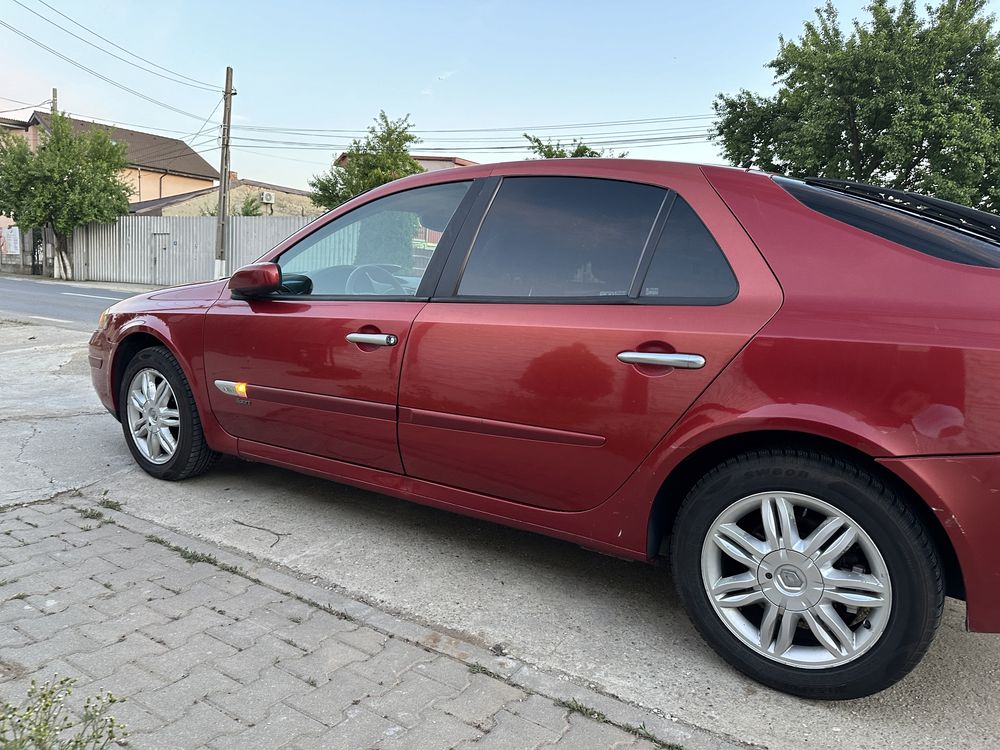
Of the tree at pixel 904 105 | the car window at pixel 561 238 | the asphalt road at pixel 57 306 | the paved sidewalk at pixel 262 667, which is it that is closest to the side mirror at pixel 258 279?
the car window at pixel 561 238

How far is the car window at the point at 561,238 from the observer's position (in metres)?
2.62

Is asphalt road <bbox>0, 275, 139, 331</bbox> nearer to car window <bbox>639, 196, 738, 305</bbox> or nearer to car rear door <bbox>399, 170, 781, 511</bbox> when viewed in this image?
car rear door <bbox>399, 170, 781, 511</bbox>

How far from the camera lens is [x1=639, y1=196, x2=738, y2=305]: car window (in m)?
2.39

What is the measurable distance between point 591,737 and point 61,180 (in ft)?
110

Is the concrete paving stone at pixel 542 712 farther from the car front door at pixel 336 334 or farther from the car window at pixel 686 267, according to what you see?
the car window at pixel 686 267

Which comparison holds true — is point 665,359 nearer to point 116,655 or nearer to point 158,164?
point 116,655

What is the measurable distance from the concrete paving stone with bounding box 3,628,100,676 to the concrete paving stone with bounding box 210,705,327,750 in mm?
597

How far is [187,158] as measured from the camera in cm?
5525

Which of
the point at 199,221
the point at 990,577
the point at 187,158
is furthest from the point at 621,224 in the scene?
the point at 187,158

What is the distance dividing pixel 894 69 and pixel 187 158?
4902cm

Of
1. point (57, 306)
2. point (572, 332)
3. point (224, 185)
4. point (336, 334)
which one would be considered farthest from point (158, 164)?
point (572, 332)

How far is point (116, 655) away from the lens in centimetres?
233

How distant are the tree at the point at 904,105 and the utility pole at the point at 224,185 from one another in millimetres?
16751

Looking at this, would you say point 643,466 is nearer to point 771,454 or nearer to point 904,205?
point 771,454
